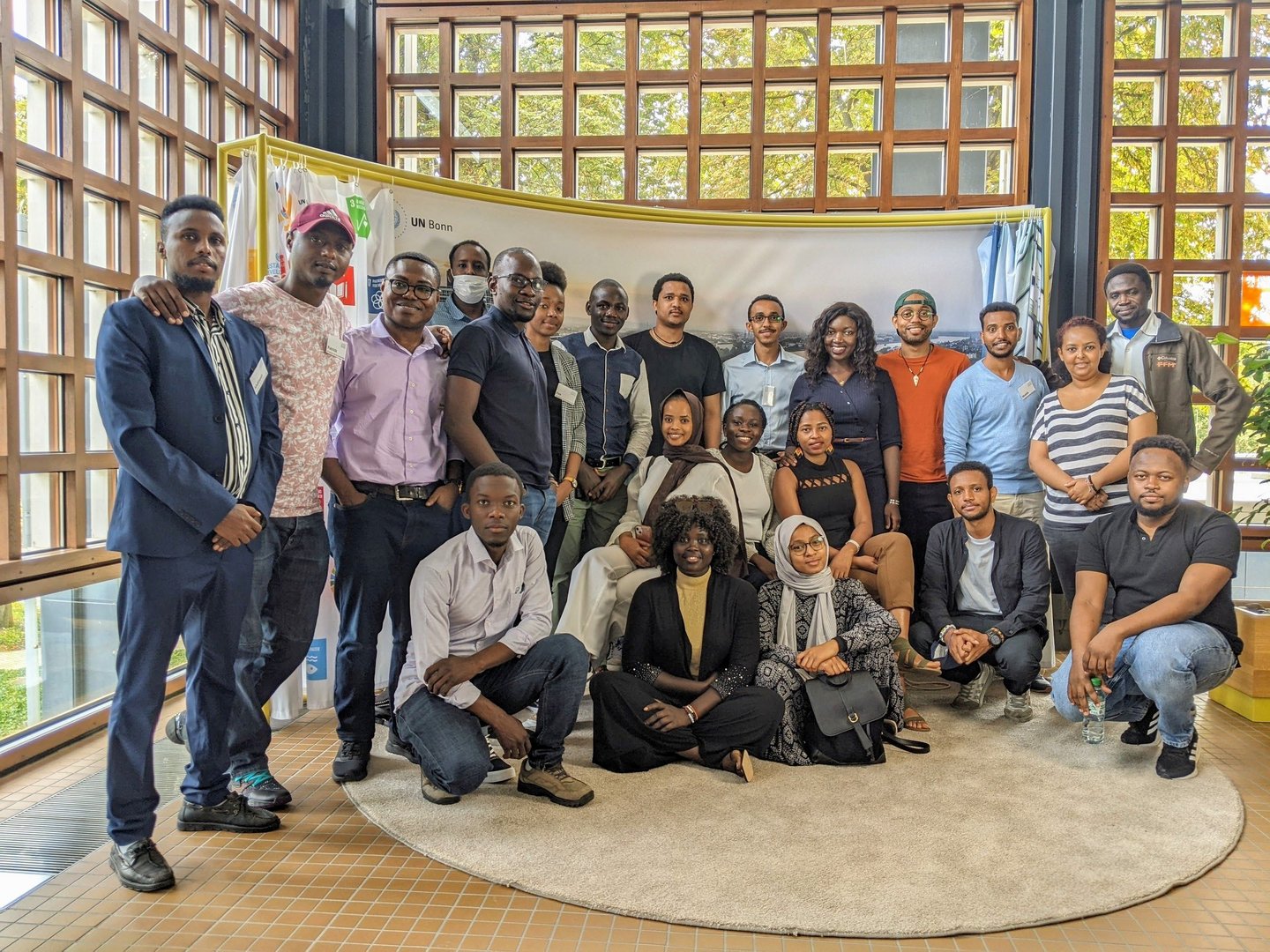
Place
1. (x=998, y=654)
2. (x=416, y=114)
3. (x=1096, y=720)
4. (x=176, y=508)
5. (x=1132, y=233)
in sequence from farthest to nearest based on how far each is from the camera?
(x=416, y=114), (x=1132, y=233), (x=998, y=654), (x=1096, y=720), (x=176, y=508)

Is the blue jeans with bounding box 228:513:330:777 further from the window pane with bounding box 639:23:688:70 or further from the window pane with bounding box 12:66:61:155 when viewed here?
the window pane with bounding box 639:23:688:70

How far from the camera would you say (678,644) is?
3373 millimetres

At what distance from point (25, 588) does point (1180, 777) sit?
388 centimetres

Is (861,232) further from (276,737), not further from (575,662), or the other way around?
(276,737)

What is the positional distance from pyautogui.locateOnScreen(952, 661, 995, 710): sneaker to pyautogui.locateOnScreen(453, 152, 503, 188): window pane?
11.6ft

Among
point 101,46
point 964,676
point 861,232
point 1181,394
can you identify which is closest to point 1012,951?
point 964,676

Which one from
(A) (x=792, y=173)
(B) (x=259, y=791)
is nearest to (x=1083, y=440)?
(A) (x=792, y=173)

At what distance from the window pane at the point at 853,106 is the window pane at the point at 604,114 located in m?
1.17

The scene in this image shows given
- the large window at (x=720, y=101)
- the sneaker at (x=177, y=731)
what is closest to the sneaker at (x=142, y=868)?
the sneaker at (x=177, y=731)

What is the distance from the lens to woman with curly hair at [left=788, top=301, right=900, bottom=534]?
4.29 m

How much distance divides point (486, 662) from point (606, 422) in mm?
1413

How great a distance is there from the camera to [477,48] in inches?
211

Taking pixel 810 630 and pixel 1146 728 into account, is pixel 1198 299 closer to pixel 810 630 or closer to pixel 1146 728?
pixel 1146 728

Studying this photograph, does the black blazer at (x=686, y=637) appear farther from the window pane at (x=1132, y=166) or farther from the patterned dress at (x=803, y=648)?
the window pane at (x=1132, y=166)
